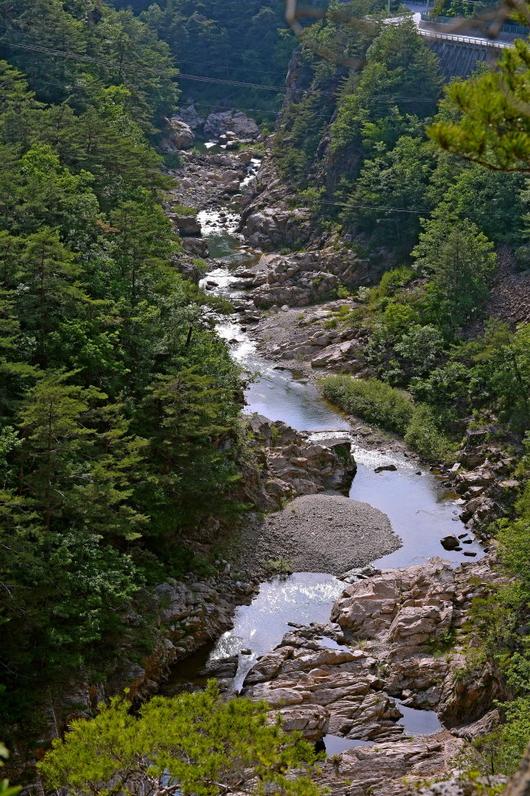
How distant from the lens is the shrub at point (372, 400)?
44.4 metres

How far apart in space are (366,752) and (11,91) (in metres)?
42.0

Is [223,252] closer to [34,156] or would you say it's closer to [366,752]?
[34,156]

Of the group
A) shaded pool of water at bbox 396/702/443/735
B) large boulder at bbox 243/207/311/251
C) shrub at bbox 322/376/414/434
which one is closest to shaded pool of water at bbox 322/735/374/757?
shaded pool of water at bbox 396/702/443/735

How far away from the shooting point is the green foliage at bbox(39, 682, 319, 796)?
47.6ft

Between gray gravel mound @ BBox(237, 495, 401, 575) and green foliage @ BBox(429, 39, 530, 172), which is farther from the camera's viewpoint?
gray gravel mound @ BBox(237, 495, 401, 575)

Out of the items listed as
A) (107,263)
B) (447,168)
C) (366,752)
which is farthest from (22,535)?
(447,168)

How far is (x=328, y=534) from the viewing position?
1361 inches

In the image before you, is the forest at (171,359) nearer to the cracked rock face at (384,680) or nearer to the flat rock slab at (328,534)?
the cracked rock face at (384,680)

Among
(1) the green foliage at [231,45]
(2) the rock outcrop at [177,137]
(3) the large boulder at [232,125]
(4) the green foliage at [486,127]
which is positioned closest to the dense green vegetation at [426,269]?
(4) the green foliage at [486,127]

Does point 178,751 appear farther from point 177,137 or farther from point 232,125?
point 232,125

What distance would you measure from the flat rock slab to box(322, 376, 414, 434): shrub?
324 inches

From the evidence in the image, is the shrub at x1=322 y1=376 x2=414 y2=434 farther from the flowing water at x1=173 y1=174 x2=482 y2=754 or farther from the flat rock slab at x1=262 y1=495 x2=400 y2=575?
the flat rock slab at x1=262 y1=495 x2=400 y2=575

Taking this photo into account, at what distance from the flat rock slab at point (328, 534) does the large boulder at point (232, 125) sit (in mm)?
70870

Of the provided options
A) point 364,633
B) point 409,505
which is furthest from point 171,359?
point 409,505
